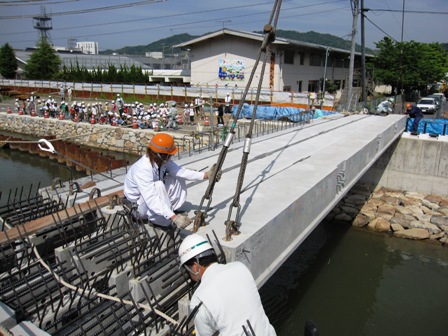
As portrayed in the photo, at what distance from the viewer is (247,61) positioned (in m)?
37.7

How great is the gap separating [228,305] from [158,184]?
2201 millimetres

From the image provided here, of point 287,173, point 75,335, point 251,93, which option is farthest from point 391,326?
point 251,93

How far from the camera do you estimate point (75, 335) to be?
4.06 metres

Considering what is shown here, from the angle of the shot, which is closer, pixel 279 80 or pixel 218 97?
pixel 218 97

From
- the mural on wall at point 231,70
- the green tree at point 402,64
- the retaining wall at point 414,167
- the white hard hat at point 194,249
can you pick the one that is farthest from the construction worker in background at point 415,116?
the green tree at point 402,64

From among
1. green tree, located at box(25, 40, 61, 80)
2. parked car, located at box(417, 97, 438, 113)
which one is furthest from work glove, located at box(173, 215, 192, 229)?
green tree, located at box(25, 40, 61, 80)

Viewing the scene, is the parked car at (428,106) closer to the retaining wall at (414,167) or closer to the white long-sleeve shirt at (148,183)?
the retaining wall at (414,167)

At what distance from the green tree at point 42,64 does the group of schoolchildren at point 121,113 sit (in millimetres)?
24326

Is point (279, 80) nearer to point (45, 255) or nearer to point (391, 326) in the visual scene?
point (391, 326)

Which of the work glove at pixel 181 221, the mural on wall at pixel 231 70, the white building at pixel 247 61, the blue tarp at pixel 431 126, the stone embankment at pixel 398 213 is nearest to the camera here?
the work glove at pixel 181 221

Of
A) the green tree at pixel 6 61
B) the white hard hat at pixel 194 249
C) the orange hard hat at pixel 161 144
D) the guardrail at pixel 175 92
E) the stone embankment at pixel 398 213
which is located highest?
the green tree at pixel 6 61

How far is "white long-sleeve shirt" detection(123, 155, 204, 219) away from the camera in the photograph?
459 cm

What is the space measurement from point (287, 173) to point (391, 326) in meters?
5.59

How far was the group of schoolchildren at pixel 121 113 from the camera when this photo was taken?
22953mm
